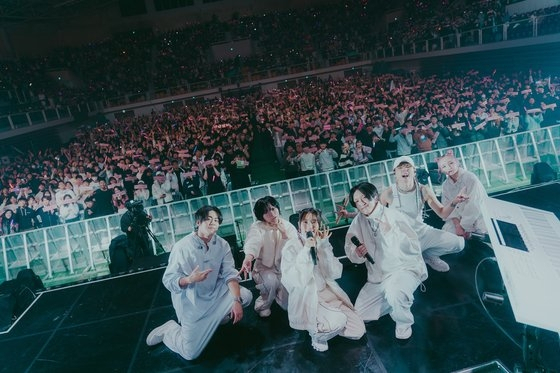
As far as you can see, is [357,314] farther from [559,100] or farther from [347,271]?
[559,100]

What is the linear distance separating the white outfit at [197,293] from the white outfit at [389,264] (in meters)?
1.22

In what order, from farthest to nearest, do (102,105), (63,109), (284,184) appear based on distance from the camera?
1. (102,105)
2. (63,109)
3. (284,184)

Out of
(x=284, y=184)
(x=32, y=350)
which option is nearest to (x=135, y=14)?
(x=284, y=184)

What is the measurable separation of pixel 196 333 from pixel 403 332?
180 centimetres

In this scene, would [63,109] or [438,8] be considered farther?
[438,8]

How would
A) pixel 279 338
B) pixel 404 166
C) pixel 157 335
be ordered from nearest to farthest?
pixel 279 338, pixel 157 335, pixel 404 166

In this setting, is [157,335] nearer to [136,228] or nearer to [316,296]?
[316,296]

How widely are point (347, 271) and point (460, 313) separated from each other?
1.28 metres

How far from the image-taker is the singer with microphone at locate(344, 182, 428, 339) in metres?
2.83

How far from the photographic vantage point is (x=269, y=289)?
3.43 m

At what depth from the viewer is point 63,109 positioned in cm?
1528

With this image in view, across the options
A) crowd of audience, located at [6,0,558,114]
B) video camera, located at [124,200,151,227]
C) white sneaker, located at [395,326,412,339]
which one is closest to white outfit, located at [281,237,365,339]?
white sneaker, located at [395,326,412,339]

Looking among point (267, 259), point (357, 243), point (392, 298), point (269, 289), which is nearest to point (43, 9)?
point (267, 259)

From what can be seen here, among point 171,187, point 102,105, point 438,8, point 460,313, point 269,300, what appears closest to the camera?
point 460,313
